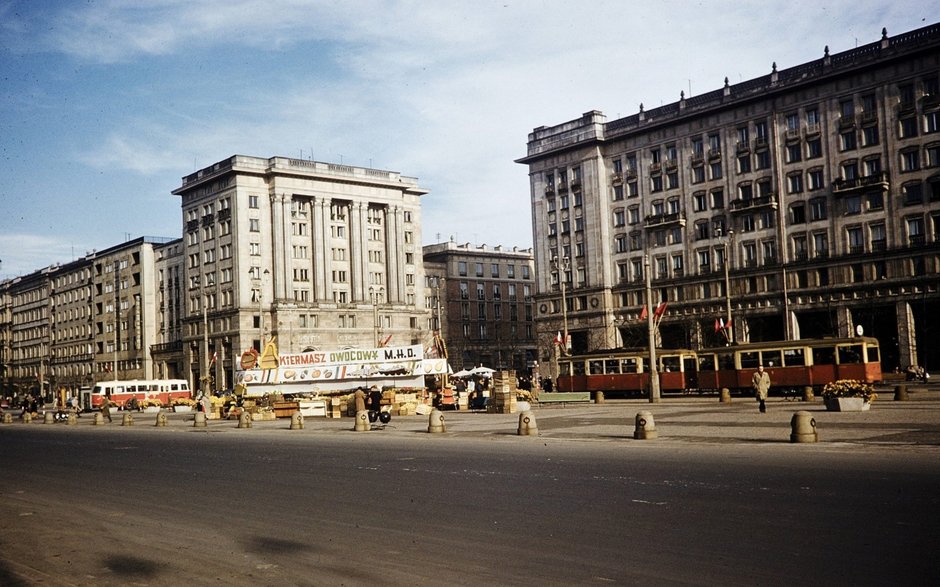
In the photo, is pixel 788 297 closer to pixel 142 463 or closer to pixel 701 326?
pixel 701 326

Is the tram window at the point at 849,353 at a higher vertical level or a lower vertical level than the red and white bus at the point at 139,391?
higher

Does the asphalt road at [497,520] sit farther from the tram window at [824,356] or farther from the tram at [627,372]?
the tram at [627,372]

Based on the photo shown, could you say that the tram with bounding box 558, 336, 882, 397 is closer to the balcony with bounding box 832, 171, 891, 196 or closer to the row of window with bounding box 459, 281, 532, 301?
the balcony with bounding box 832, 171, 891, 196

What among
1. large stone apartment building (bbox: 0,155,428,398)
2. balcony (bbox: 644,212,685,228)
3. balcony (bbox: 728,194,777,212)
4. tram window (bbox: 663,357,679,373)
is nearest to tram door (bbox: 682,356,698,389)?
tram window (bbox: 663,357,679,373)

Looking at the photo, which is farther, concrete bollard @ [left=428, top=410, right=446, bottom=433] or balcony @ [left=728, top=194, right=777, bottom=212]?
balcony @ [left=728, top=194, right=777, bottom=212]

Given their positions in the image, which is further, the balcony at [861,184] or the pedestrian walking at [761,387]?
the balcony at [861,184]

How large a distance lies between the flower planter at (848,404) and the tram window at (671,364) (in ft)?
71.1

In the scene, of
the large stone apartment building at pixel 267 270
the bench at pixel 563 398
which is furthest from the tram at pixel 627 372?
the large stone apartment building at pixel 267 270

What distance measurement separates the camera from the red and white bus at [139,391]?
277 ft

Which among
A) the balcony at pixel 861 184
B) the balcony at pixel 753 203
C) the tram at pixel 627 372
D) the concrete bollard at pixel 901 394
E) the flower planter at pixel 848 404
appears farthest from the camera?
the balcony at pixel 753 203

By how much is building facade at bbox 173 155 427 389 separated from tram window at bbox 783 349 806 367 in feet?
215

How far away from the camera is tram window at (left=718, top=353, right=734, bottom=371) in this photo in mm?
47500

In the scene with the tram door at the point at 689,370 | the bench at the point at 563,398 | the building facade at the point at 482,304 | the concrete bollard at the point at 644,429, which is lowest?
the bench at the point at 563,398

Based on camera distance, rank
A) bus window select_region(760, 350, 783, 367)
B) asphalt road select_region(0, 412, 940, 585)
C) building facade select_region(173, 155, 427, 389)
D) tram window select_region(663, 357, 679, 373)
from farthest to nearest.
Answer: building facade select_region(173, 155, 427, 389) → tram window select_region(663, 357, 679, 373) → bus window select_region(760, 350, 783, 367) → asphalt road select_region(0, 412, 940, 585)
